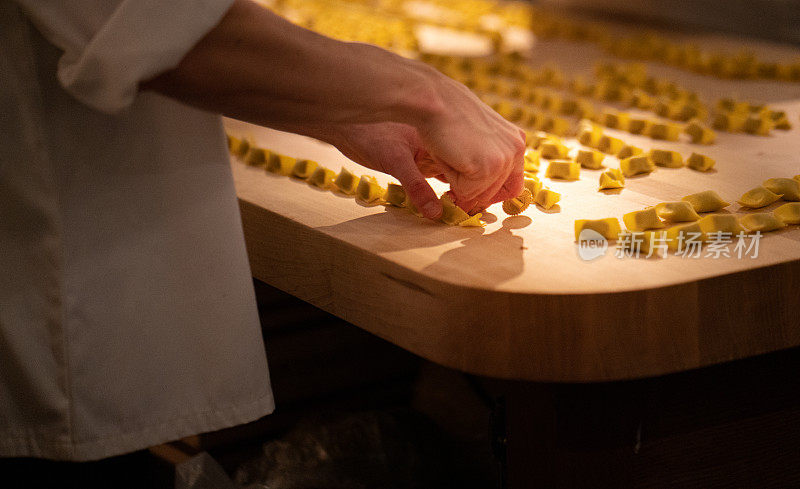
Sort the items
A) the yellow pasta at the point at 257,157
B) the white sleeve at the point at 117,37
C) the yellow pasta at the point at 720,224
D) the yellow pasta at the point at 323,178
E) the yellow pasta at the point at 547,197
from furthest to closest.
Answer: the yellow pasta at the point at 257,157 → the yellow pasta at the point at 323,178 → the yellow pasta at the point at 547,197 → the yellow pasta at the point at 720,224 → the white sleeve at the point at 117,37

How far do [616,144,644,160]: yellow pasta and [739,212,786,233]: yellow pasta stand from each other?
1.01 feet

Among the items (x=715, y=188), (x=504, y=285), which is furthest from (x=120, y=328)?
(x=715, y=188)

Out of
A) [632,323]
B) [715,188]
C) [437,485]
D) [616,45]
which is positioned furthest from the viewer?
[616,45]

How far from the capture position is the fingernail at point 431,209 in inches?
34.3

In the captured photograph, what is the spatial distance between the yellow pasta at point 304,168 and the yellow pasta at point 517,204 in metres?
0.29

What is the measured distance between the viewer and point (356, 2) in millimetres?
2787

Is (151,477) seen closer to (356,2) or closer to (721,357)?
(721,357)

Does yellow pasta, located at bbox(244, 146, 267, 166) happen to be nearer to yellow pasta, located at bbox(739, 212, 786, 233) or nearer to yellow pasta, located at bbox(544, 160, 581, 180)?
yellow pasta, located at bbox(544, 160, 581, 180)

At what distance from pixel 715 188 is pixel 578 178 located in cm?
16

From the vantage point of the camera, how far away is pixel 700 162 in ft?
3.51

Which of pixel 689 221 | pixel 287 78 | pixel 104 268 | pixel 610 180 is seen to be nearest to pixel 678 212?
pixel 689 221

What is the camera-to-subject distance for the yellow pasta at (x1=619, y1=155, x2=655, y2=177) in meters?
1.06

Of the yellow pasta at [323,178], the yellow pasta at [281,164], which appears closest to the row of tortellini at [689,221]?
the yellow pasta at [323,178]

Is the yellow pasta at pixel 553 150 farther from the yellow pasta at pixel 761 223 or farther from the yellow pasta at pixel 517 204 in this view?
the yellow pasta at pixel 761 223
